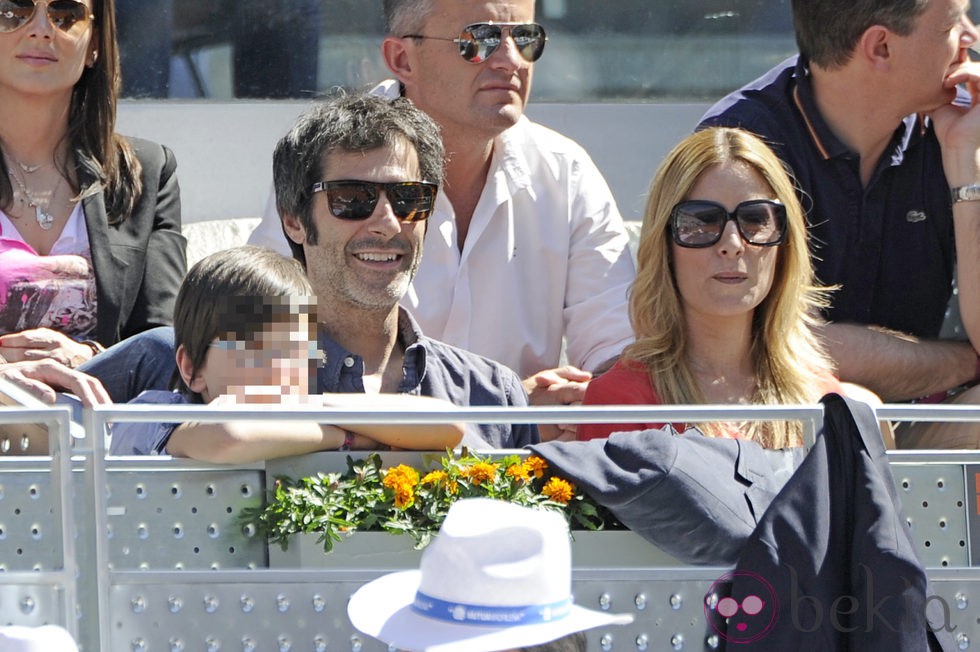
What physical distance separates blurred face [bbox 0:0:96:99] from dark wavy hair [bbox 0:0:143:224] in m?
0.07

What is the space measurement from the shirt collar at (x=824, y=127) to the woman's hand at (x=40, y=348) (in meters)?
1.87

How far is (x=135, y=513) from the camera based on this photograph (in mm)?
2539

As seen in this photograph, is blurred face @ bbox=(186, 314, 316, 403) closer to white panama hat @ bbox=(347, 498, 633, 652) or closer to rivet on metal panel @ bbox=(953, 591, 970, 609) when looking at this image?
white panama hat @ bbox=(347, 498, 633, 652)

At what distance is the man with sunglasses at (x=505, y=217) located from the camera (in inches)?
157

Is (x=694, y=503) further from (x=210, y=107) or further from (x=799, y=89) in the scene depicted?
(x=210, y=107)

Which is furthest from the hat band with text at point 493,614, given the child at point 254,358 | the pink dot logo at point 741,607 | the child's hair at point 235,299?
the child's hair at point 235,299

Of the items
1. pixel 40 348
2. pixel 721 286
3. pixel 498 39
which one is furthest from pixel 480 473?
pixel 498 39

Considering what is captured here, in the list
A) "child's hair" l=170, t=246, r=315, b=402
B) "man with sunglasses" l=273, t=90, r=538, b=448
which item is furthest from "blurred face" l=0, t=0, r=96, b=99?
"child's hair" l=170, t=246, r=315, b=402

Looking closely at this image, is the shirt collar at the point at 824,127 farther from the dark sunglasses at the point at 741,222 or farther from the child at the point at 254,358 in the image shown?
the child at the point at 254,358

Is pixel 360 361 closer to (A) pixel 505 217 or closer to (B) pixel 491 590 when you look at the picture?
(A) pixel 505 217

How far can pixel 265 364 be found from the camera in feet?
9.25

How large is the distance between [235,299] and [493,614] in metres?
1.20

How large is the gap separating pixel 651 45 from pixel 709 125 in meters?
1.40

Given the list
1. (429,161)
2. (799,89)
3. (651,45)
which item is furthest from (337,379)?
(651,45)
